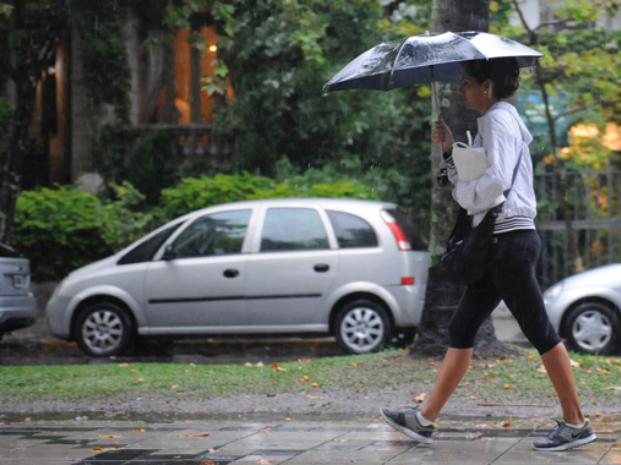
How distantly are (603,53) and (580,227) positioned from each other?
4.36 metres

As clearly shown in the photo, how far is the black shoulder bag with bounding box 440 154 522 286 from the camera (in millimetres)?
6461

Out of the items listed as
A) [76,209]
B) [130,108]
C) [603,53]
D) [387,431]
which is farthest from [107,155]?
[387,431]

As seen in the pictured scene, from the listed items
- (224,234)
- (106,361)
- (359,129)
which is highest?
(359,129)

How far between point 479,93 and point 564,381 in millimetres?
1558

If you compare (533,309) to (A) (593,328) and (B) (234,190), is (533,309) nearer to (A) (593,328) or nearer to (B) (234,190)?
(A) (593,328)

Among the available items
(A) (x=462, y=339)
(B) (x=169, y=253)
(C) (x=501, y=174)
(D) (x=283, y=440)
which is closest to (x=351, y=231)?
(B) (x=169, y=253)

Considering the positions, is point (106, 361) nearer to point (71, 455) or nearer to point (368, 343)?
point (368, 343)

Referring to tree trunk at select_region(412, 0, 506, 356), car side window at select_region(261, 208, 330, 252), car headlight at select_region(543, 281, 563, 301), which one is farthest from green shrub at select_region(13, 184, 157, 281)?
tree trunk at select_region(412, 0, 506, 356)

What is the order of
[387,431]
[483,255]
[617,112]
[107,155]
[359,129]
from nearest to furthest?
[483,255] < [387,431] < [617,112] < [359,129] < [107,155]

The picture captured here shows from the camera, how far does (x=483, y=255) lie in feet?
21.2

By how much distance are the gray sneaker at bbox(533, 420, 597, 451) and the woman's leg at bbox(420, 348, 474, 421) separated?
53cm

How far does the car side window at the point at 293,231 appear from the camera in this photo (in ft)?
45.2

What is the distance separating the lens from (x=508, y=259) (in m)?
6.43

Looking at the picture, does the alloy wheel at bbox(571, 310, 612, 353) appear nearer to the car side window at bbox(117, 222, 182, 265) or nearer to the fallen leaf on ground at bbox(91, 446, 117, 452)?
the car side window at bbox(117, 222, 182, 265)
